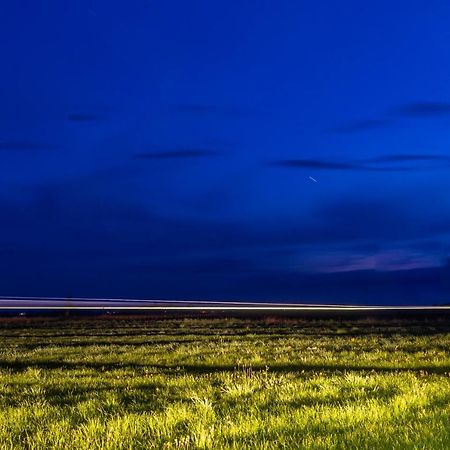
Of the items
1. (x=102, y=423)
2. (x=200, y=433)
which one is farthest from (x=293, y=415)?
(x=102, y=423)

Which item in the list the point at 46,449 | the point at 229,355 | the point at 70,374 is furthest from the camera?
the point at 229,355

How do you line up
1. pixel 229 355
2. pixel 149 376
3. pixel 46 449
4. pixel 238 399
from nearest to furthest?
pixel 46 449
pixel 238 399
pixel 149 376
pixel 229 355

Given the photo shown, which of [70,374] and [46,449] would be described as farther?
[70,374]

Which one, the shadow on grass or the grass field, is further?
the shadow on grass

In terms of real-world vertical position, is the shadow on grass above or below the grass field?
below

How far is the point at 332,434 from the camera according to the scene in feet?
22.3

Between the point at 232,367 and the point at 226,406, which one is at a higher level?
the point at 226,406

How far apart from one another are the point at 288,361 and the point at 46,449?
10317 millimetres

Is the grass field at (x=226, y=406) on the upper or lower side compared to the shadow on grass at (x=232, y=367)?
upper

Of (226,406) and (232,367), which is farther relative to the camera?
(232,367)

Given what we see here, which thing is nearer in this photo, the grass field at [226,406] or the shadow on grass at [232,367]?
the grass field at [226,406]

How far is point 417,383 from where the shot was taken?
Answer: 33.3 feet

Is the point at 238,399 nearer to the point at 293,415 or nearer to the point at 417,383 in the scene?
the point at 293,415

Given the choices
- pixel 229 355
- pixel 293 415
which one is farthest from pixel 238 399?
pixel 229 355
